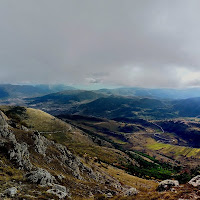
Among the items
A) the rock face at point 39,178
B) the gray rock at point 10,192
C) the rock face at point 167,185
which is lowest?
the rock face at point 167,185

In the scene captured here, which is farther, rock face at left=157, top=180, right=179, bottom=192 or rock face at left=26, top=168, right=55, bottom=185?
rock face at left=157, top=180, right=179, bottom=192

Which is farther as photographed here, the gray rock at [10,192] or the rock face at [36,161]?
the rock face at [36,161]

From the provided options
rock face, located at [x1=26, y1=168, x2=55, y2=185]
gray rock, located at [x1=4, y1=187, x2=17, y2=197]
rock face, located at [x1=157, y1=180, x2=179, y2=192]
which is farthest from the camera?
rock face, located at [x1=157, y1=180, x2=179, y2=192]

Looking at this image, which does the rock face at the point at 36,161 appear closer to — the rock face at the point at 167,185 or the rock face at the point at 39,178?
the rock face at the point at 39,178

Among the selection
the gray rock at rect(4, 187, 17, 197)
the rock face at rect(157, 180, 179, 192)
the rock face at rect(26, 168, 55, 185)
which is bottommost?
the rock face at rect(157, 180, 179, 192)

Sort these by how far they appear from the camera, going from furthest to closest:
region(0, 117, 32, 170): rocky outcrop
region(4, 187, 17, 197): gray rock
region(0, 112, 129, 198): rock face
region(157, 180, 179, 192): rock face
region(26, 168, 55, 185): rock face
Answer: region(0, 117, 32, 170): rocky outcrop, region(157, 180, 179, 192): rock face, region(0, 112, 129, 198): rock face, region(26, 168, 55, 185): rock face, region(4, 187, 17, 197): gray rock

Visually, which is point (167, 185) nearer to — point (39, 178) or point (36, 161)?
point (39, 178)

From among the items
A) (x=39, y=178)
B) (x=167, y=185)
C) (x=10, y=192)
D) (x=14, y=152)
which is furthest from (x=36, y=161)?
(x=167, y=185)

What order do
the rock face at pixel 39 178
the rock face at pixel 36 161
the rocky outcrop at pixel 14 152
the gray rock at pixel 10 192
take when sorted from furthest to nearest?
1. the rocky outcrop at pixel 14 152
2. the rock face at pixel 36 161
3. the rock face at pixel 39 178
4. the gray rock at pixel 10 192

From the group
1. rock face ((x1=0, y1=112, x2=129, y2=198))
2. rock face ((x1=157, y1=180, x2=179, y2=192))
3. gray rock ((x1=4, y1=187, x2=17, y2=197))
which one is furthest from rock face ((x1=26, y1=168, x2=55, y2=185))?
rock face ((x1=157, y1=180, x2=179, y2=192))

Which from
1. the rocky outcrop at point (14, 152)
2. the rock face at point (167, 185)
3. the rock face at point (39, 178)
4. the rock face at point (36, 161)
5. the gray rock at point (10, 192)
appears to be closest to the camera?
the gray rock at point (10, 192)

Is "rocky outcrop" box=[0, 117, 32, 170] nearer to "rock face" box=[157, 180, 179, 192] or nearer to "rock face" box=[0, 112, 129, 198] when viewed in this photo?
"rock face" box=[0, 112, 129, 198]

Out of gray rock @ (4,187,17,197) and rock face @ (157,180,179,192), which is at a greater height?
gray rock @ (4,187,17,197)

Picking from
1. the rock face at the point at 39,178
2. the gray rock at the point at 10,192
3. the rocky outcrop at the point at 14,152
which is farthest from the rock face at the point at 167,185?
the rocky outcrop at the point at 14,152
